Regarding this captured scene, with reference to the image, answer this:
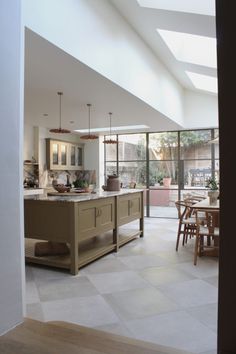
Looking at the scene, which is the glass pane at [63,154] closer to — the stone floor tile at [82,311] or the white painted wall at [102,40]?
the white painted wall at [102,40]

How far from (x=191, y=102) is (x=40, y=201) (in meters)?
5.43

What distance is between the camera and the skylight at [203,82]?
6369mm

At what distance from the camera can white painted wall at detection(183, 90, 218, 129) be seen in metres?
7.57

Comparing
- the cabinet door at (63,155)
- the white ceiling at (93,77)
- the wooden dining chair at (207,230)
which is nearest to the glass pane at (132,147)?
the cabinet door at (63,155)

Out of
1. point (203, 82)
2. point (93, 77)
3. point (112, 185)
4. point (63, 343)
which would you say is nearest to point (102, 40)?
point (93, 77)

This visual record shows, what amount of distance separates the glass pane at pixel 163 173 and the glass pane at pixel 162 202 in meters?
0.18

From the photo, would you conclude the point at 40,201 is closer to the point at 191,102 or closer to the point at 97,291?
the point at 97,291

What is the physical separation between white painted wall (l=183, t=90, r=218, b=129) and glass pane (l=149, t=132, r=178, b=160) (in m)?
0.82

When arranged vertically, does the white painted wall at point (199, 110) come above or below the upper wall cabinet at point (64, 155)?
above

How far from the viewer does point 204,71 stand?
18.1ft

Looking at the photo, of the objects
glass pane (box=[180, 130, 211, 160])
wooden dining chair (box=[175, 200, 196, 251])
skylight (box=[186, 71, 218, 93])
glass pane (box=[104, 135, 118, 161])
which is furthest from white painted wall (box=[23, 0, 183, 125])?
glass pane (box=[104, 135, 118, 161])

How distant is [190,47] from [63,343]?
17.1ft

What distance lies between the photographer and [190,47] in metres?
5.20

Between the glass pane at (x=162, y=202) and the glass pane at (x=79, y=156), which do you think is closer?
the glass pane at (x=162, y=202)
